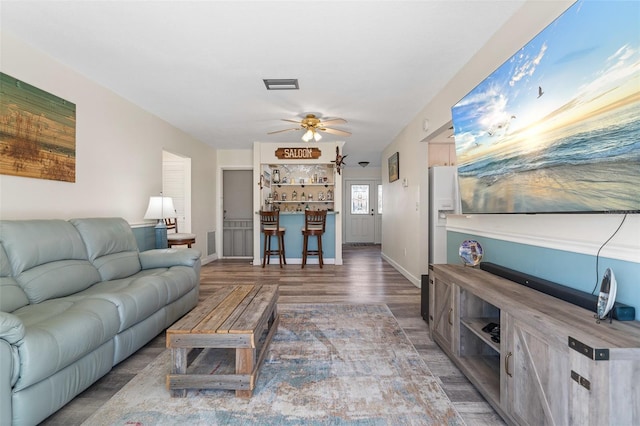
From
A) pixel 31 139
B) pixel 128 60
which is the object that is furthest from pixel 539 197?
pixel 31 139

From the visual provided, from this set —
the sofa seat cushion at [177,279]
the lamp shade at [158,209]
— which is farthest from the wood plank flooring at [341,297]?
the lamp shade at [158,209]

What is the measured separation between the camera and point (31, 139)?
2.47 m

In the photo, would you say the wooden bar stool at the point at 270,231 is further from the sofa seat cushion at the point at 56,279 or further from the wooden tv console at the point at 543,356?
the wooden tv console at the point at 543,356

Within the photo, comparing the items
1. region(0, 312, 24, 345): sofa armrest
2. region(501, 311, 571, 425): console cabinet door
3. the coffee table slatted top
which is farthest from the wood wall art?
region(501, 311, 571, 425): console cabinet door

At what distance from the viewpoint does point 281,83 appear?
3.15 metres

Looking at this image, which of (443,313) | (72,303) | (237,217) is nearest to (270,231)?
(237,217)

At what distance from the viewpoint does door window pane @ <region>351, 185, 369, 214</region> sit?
9.45m

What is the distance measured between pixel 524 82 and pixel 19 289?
3.29m

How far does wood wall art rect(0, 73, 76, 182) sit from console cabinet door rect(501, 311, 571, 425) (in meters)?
3.60

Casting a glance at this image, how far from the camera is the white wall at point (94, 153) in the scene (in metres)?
2.42

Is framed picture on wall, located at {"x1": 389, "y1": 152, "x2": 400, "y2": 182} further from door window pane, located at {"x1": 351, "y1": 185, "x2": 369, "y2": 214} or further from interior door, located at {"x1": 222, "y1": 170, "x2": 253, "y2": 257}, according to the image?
door window pane, located at {"x1": 351, "y1": 185, "x2": 369, "y2": 214}

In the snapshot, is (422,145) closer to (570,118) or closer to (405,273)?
(405,273)

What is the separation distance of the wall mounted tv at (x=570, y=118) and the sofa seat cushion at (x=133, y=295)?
102 inches

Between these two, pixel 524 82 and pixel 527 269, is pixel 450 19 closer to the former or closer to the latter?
pixel 524 82
